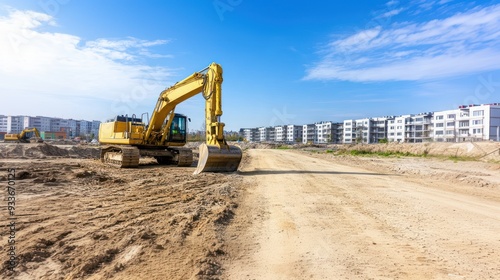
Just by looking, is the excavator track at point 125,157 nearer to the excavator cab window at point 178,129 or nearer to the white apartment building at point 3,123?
the excavator cab window at point 178,129

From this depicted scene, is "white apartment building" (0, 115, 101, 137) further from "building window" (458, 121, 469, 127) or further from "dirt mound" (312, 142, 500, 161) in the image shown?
"building window" (458, 121, 469, 127)

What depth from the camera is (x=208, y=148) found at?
14.0 meters

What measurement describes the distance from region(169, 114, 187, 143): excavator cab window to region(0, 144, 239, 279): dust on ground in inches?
349

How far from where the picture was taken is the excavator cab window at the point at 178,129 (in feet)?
64.5

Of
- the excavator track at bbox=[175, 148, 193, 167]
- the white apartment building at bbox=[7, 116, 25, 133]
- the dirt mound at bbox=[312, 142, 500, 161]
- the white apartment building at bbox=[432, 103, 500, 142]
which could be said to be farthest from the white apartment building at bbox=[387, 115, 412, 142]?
the white apartment building at bbox=[7, 116, 25, 133]

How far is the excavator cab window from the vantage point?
64.5 feet

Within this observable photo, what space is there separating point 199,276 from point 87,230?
9.56 feet

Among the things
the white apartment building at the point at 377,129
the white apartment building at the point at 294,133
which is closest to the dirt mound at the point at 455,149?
the white apartment building at the point at 377,129

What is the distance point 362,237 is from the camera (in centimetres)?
555

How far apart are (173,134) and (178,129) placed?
48 cm

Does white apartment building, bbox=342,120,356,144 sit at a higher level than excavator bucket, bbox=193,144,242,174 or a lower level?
higher

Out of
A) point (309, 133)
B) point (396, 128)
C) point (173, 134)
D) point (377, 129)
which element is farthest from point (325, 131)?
point (173, 134)

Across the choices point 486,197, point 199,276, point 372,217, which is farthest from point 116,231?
point 486,197

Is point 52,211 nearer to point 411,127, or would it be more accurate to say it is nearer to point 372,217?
point 372,217
